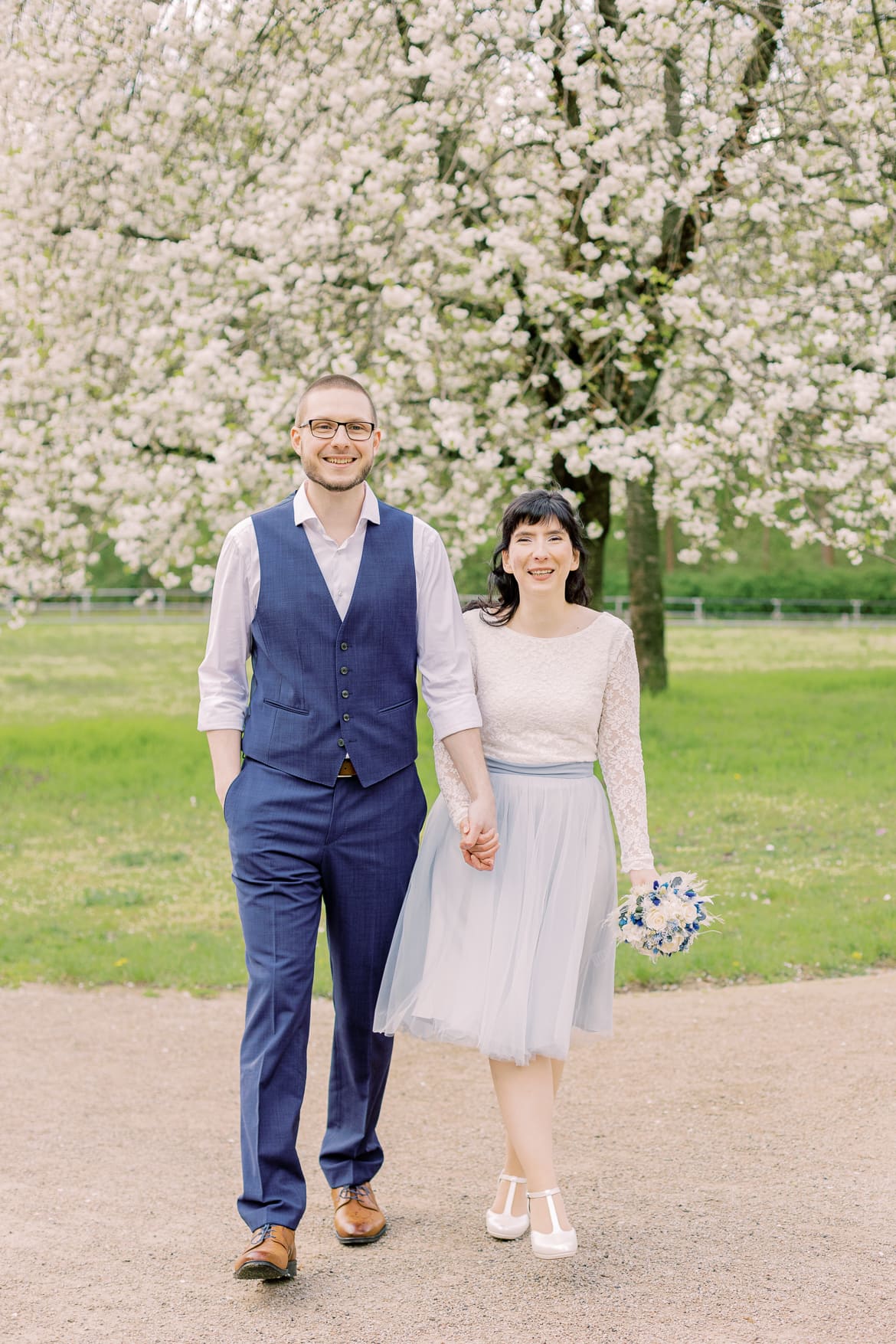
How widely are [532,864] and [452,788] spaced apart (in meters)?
0.29

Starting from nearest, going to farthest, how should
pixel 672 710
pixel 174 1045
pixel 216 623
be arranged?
pixel 216 623
pixel 174 1045
pixel 672 710

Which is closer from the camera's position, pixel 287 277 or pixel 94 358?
pixel 287 277

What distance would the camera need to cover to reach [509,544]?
394cm

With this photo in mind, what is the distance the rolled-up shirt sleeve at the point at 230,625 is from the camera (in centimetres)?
374

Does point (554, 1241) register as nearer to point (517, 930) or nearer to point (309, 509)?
point (517, 930)

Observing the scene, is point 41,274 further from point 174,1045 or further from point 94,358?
point 174,1045

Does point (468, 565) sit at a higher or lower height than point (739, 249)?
lower

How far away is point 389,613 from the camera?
12.4ft

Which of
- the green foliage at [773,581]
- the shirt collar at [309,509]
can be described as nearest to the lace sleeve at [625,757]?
the shirt collar at [309,509]

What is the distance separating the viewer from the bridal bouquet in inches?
146

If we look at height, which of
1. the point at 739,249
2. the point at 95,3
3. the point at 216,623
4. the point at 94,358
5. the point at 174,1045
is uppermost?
the point at 95,3

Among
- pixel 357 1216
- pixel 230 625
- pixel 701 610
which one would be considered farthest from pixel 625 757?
pixel 701 610

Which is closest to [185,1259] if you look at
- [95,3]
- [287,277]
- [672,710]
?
[287,277]

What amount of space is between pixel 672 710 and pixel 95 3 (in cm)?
898
